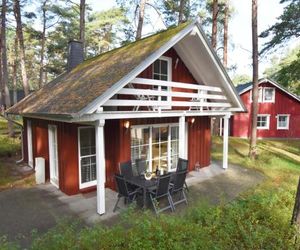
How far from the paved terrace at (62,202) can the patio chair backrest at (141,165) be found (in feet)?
3.58

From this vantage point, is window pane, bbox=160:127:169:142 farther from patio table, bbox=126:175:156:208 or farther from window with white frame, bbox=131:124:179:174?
patio table, bbox=126:175:156:208

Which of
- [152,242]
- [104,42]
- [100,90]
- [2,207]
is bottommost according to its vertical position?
[2,207]

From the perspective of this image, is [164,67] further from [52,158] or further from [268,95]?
[268,95]

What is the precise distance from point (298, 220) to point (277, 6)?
566 inches

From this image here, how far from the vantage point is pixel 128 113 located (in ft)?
21.6

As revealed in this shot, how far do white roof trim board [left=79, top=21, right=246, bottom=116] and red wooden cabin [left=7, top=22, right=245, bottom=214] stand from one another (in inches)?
0.8

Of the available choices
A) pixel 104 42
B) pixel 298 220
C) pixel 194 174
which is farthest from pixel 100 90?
pixel 104 42

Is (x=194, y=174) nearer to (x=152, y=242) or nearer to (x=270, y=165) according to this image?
(x=270, y=165)

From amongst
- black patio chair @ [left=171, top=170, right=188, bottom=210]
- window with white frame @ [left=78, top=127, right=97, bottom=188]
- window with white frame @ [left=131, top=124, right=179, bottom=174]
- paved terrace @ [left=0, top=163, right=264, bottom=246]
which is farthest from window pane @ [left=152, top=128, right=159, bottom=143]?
black patio chair @ [left=171, top=170, right=188, bottom=210]

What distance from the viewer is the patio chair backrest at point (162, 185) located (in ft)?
20.4

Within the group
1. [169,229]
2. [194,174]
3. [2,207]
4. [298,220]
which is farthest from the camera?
[194,174]

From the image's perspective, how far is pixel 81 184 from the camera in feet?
25.8

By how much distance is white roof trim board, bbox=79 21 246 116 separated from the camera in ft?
18.6

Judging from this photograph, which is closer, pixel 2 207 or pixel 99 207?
pixel 99 207
